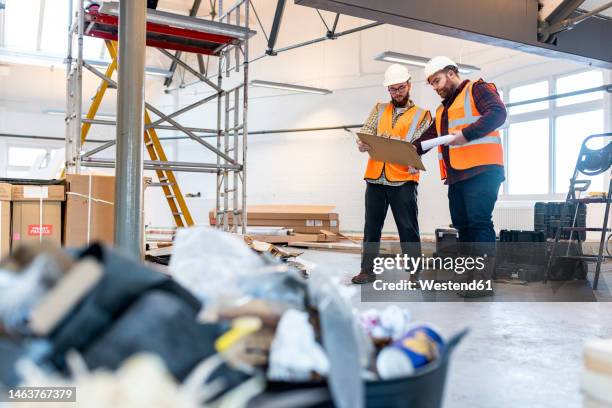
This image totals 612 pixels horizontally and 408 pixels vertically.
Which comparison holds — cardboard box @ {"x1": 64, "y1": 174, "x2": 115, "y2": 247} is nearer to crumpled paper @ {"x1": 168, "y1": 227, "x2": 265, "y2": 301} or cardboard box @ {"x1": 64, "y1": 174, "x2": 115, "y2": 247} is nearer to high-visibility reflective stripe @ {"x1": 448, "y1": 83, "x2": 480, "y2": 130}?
high-visibility reflective stripe @ {"x1": 448, "y1": 83, "x2": 480, "y2": 130}

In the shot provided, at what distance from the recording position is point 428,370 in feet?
3.09

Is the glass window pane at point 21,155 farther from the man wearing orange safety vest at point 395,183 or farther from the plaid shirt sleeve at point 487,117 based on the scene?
the plaid shirt sleeve at point 487,117

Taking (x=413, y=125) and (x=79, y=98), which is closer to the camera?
(x=413, y=125)

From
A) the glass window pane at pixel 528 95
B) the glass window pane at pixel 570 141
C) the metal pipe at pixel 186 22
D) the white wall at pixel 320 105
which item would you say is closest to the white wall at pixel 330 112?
the white wall at pixel 320 105

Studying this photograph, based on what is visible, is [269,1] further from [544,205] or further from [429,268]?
[429,268]

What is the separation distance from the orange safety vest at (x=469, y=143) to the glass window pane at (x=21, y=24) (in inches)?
480

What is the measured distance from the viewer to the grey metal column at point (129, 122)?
132 inches

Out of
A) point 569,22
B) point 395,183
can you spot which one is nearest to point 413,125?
point 395,183

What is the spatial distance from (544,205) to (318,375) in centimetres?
771

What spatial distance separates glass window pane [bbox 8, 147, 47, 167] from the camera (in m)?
15.9

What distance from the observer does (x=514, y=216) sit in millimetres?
10305

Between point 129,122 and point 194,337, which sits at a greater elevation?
point 129,122

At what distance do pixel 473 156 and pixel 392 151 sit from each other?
A: 62 centimetres

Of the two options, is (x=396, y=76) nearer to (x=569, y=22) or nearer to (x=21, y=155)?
(x=569, y=22)
